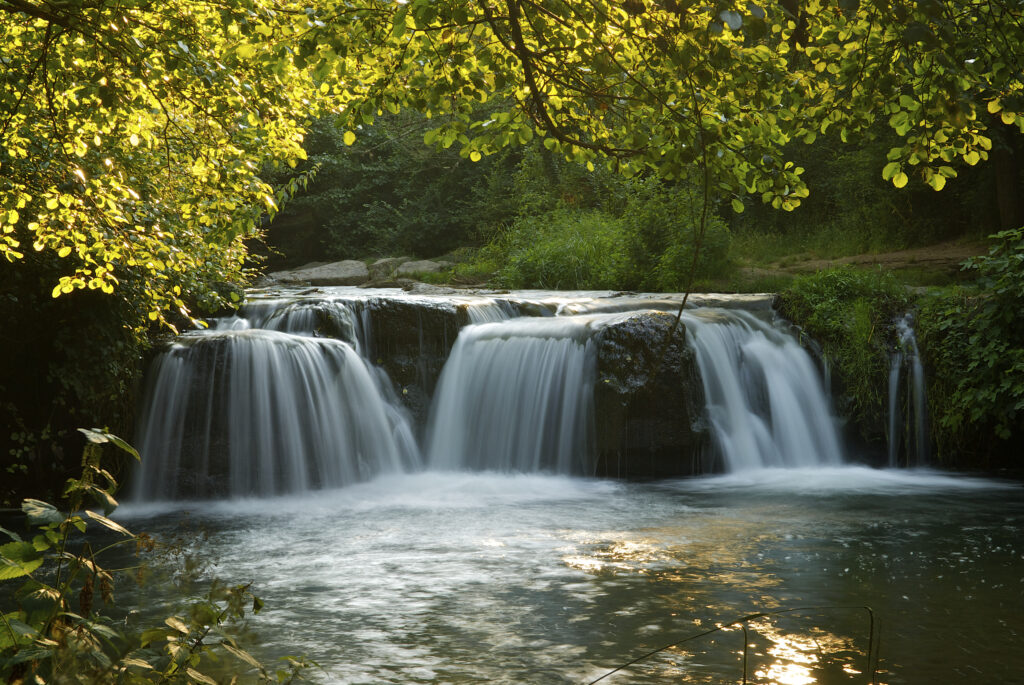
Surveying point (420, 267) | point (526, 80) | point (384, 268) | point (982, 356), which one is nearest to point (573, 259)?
point (420, 267)

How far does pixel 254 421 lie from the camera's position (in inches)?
384

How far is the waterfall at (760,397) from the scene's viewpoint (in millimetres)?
10758

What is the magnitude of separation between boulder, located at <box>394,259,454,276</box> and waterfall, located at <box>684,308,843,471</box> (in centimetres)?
1103

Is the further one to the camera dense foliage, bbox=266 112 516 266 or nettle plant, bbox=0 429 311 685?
dense foliage, bbox=266 112 516 266

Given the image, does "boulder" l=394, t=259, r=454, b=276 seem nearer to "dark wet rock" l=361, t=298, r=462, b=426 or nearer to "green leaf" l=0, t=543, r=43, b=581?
"dark wet rock" l=361, t=298, r=462, b=426

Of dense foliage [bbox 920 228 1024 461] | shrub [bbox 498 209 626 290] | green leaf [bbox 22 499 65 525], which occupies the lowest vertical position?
green leaf [bbox 22 499 65 525]

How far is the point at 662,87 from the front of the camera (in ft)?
13.5

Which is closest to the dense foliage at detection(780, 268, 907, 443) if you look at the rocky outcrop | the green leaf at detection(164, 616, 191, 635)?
the rocky outcrop

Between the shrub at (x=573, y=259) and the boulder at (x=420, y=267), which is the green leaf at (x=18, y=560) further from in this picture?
the boulder at (x=420, y=267)

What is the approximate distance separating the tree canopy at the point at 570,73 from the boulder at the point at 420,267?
15901 millimetres

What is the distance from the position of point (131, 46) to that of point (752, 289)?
12.1 meters

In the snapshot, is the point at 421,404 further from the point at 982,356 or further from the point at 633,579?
the point at 982,356

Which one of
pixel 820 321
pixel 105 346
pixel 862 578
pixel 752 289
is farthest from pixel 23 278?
pixel 752 289

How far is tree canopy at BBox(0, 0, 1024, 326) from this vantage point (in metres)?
3.73
